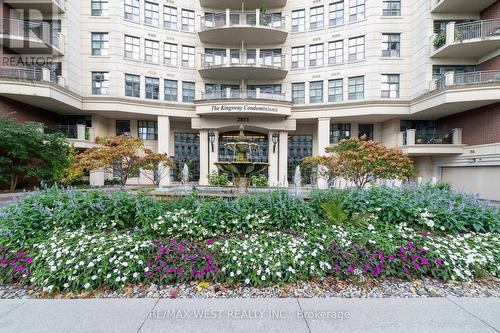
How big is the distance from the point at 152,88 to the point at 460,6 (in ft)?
86.9

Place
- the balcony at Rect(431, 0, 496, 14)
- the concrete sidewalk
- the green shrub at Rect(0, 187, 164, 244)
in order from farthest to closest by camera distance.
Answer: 1. the balcony at Rect(431, 0, 496, 14)
2. the green shrub at Rect(0, 187, 164, 244)
3. the concrete sidewalk

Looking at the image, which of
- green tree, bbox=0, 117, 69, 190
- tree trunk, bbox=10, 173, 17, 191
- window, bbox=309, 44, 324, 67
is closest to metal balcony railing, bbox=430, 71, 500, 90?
window, bbox=309, 44, 324, 67

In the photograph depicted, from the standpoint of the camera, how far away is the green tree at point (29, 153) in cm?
1459

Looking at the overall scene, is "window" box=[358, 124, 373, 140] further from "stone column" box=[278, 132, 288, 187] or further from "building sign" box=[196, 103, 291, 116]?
"building sign" box=[196, 103, 291, 116]

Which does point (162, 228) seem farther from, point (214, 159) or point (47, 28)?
point (47, 28)

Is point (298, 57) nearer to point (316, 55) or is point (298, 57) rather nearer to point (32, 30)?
point (316, 55)

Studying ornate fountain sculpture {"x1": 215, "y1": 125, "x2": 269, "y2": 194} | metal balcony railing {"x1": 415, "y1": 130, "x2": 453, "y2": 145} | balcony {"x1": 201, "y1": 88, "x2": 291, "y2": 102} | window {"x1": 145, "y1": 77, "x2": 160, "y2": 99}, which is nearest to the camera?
ornate fountain sculpture {"x1": 215, "y1": 125, "x2": 269, "y2": 194}

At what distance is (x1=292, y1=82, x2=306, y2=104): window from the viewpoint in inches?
891

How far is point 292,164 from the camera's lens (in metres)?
24.6

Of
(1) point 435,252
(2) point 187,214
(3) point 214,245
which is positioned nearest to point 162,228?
(2) point 187,214

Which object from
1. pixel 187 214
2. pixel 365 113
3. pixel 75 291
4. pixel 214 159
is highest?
pixel 365 113

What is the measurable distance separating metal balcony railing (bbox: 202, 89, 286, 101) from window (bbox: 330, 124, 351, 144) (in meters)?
6.20

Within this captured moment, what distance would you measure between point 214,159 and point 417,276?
19.4 metres

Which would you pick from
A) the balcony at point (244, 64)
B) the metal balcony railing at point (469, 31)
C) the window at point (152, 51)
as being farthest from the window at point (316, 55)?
the window at point (152, 51)
